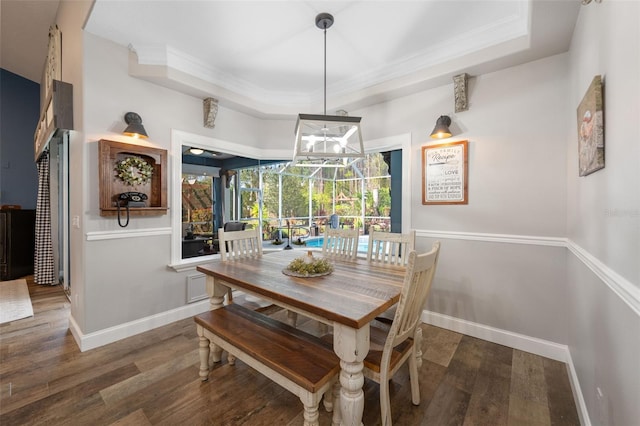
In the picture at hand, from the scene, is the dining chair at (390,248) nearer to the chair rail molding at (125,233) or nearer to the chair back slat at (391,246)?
the chair back slat at (391,246)

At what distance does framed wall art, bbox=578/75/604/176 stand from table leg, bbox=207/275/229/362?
2.55 metres

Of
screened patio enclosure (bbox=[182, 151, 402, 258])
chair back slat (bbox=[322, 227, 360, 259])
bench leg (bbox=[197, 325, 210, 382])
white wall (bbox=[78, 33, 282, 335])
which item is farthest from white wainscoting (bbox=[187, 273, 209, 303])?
chair back slat (bbox=[322, 227, 360, 259])

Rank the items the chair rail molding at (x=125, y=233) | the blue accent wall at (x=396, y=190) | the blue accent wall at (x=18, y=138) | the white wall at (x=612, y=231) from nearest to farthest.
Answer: the white wall at (x=612, y=231) < the chair rail molding at (x=125, y=233) < the blue accent wall at (x=396, y=190) < the blue accent wall at (x=18, y=138)

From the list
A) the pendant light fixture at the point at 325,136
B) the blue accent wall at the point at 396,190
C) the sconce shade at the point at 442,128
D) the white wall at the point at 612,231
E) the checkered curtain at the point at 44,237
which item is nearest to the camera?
the white wall at the point at 612,231

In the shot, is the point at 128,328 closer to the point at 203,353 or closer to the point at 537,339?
the point at 203,353

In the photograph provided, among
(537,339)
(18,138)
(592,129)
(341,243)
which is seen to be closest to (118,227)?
(341,243)

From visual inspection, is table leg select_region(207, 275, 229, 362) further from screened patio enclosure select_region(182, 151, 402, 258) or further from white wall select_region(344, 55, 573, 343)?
white wall select_region(344, 55, 573, 343)

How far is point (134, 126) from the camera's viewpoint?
8.17ft

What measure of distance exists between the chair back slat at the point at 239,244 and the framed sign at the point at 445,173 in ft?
6.31

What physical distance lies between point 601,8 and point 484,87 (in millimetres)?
1339

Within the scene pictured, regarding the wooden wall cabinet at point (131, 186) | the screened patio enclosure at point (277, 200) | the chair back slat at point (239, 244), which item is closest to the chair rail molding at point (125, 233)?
the wooden wall cabinet at point (131, 186)

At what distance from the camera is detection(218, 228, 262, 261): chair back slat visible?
8.24ft

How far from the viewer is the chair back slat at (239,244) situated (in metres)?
2.51

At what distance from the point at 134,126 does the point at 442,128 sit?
3012 millimetres
